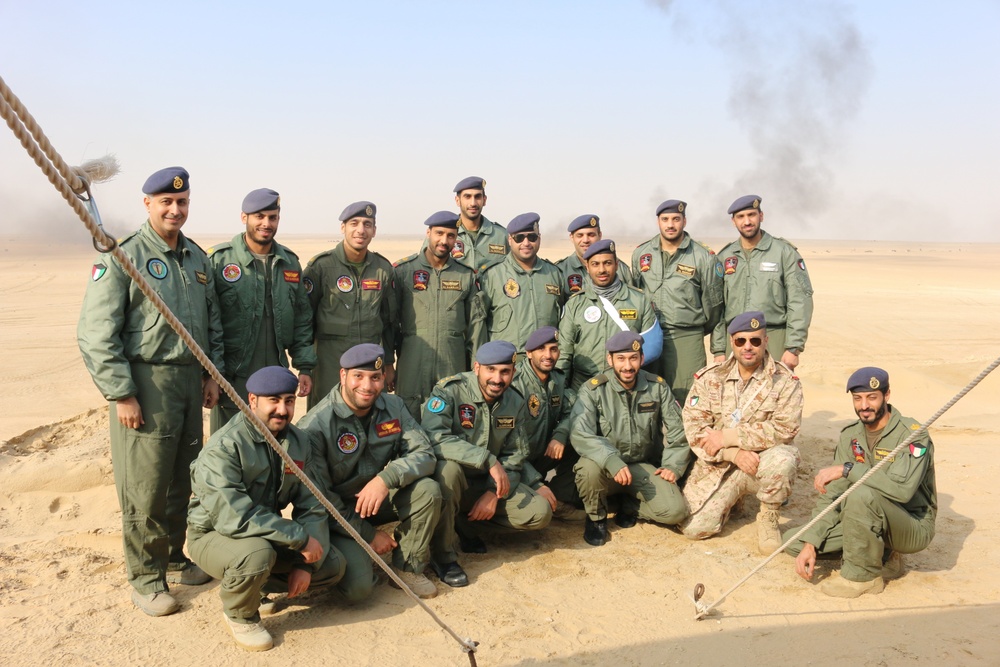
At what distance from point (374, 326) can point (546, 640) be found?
2.84 m

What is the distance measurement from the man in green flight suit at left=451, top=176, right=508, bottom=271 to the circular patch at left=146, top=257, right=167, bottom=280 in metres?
3.16

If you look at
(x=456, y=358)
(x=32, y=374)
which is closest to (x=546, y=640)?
(x=456, y=358)

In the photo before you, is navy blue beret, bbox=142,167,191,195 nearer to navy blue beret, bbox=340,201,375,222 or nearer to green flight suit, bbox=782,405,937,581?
navy blue beret, bbox=340,201,375,222

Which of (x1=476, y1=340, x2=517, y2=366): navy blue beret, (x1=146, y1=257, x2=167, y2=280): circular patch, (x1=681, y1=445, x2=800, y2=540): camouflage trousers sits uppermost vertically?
(x1=146, y1=257, x2=167, y2=280): circular patch

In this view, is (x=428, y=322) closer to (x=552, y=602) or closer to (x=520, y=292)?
(x=520, y=292)

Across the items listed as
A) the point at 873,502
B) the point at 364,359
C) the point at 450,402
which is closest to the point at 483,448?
the point at 450,402

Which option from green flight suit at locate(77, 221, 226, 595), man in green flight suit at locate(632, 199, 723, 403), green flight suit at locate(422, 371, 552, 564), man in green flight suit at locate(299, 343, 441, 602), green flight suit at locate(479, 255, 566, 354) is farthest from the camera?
man in green flight suit at locate(632, 199, 723, 403)

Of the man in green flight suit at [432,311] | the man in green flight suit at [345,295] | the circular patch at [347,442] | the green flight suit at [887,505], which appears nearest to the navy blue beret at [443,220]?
the man in green flight suit at [432,311]

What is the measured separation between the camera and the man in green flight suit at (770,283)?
7.05 metres

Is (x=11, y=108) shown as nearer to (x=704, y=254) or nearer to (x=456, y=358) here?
(x=456, y=358)

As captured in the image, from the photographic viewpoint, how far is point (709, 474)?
20.5ft

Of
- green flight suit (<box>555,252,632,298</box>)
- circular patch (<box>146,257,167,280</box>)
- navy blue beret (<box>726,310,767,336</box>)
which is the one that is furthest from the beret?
navy blue beret (<box>726,310,767,336</box>)

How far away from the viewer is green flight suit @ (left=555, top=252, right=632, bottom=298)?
24.0ft

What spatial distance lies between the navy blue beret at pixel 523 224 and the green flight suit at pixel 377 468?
225cm
